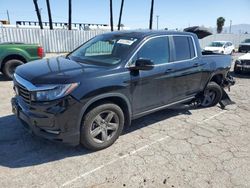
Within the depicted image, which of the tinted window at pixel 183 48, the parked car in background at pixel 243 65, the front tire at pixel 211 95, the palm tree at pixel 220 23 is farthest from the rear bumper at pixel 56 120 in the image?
the palm tree at pixel 220 23

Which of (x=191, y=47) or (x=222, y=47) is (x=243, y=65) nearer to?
(x=191, y=47)

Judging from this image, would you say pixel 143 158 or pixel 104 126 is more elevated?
pixel 104 126

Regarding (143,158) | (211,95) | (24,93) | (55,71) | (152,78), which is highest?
(55,71)

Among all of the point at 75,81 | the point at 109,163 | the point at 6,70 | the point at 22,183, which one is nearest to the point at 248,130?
the point at 109,163

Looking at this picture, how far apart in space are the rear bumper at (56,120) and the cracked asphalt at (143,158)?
423 millimetres

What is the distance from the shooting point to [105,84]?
334 centimetres

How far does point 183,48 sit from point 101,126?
240 centimetres

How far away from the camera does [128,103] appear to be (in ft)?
12.3

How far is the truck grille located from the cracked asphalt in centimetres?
86

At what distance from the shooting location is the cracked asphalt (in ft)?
9.73

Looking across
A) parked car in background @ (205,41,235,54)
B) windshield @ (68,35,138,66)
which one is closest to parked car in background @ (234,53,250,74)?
windshield @ (68,35,138,66)

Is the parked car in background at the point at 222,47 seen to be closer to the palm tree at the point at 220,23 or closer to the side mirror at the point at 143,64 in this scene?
the side mirror at the point at 143,64

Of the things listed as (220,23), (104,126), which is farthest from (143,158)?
Answer: (220,23)

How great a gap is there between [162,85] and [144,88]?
1.54ft
